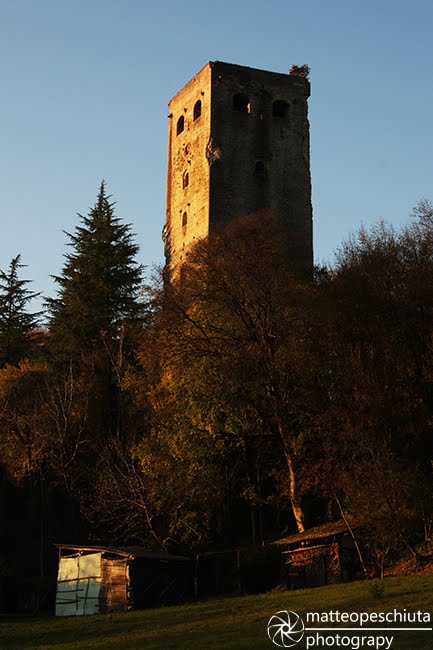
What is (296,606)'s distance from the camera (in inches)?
703

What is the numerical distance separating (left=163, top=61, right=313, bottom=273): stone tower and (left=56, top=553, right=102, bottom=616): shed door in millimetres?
17742

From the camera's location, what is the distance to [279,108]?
4366 cm

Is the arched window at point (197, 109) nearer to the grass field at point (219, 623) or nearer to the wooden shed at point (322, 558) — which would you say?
the wooden shed at point (322, 558)

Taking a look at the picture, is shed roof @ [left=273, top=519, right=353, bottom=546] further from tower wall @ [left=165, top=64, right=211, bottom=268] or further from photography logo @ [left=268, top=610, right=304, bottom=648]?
tower wall @ [left=165, top=64, right=211, bottom=268]

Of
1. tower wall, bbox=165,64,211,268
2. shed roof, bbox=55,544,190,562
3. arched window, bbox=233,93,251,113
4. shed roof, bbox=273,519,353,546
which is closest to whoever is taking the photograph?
shed roof, bbox=273,519,353,546

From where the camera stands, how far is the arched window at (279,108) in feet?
142

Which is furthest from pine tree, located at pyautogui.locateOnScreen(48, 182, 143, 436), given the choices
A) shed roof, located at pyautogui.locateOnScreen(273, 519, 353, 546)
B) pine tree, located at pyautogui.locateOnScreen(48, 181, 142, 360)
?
shed roof, located at pyautogui.locateOnScreen(273, 519, 353, 546)

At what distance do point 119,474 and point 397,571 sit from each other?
453 inches

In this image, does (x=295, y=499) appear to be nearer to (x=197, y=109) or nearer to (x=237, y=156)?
(x=237, y=156)

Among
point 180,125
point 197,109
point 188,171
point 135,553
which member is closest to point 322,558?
point 135,553

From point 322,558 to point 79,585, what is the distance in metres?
7.42

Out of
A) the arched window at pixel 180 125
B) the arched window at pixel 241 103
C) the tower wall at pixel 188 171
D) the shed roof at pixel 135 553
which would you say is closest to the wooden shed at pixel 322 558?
the shed roof at pixel 135 553

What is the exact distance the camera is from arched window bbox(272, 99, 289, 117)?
43.4 m

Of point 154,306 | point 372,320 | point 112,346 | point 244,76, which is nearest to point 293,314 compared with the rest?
point 372,320
